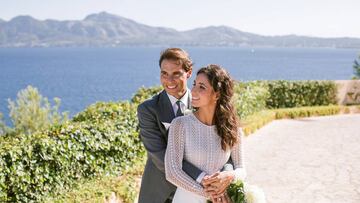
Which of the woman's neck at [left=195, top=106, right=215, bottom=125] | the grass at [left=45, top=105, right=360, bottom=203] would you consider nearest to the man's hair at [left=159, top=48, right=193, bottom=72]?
the woman's neck at [left=195, top=106, right=215, bottom=125]

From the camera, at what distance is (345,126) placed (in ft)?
48.8

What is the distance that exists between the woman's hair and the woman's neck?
0.08 feet

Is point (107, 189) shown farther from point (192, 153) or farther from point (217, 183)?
point (217, 183)

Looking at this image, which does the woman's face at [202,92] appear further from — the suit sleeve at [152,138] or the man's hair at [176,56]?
the suit sleeve at [152,138]

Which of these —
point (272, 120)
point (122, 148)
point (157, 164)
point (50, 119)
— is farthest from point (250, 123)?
point (50, 119)

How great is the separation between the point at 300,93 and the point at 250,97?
13.4 feet

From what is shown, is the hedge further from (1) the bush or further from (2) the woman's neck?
(2) the woman's neck

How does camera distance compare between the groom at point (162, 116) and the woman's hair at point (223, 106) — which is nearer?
→ the woman's hair at point (223, 106)

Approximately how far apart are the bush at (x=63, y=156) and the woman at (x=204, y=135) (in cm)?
357

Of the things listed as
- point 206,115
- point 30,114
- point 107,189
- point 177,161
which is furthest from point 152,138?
point 30,114

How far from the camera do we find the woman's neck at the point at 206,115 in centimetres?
276

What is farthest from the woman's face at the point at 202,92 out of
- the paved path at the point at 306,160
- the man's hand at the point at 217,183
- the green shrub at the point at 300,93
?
the green shrub at the point at 300,93

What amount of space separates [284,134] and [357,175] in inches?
179

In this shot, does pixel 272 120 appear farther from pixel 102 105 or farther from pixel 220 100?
pixel 220 100
